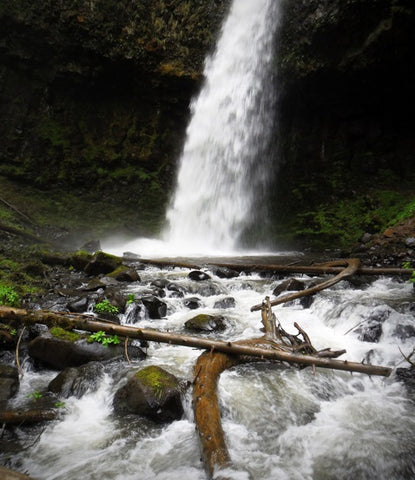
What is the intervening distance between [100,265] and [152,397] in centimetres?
578

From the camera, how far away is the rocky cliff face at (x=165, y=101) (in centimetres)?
1395

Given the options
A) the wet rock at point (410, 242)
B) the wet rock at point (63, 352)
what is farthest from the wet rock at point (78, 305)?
the wet rock at point (410, 242)

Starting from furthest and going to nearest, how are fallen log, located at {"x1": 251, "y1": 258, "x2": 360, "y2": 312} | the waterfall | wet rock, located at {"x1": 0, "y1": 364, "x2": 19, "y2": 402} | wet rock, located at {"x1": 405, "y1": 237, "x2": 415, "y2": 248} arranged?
the waterfall
wet rock, located at {"x1": 405, "y1": 237, "x2": 415, "y2": 248}
fallen log, located at {"x1": 251, "y1": 258, "x2": 360, "y2": 312}
wet rock, located at {"x1": 0, "y1": 364, "x2": 19, "y2": 402}

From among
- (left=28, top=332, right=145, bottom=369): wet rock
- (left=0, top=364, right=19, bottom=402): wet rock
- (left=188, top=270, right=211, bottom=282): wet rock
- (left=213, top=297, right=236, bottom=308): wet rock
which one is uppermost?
(left=188, top=270, right=211, bottom=282): wet rock

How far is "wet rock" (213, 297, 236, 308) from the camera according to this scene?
6081 millimetres

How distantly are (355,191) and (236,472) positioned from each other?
1475 cm

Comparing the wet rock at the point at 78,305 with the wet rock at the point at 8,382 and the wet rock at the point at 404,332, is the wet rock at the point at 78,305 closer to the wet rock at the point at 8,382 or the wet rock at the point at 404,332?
the wet rock at the point at 8,382

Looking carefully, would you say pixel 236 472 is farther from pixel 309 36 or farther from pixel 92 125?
pixel 92 125

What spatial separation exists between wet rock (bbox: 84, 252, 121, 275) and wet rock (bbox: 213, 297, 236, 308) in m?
3.53

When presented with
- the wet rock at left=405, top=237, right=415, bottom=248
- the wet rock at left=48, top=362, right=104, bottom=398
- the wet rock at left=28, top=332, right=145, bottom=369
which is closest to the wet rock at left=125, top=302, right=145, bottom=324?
the wet rock at left=28, top=332, right=145, bottom=369

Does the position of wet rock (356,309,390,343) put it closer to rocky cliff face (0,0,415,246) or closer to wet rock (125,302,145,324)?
wet rock (125,302,145,324)

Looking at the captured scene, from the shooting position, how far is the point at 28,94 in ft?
53.4

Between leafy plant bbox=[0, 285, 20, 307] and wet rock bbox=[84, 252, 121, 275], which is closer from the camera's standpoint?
leafy plant bbox=[0, 285, 20, 307]

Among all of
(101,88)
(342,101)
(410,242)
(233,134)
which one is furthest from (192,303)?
(101,88)
